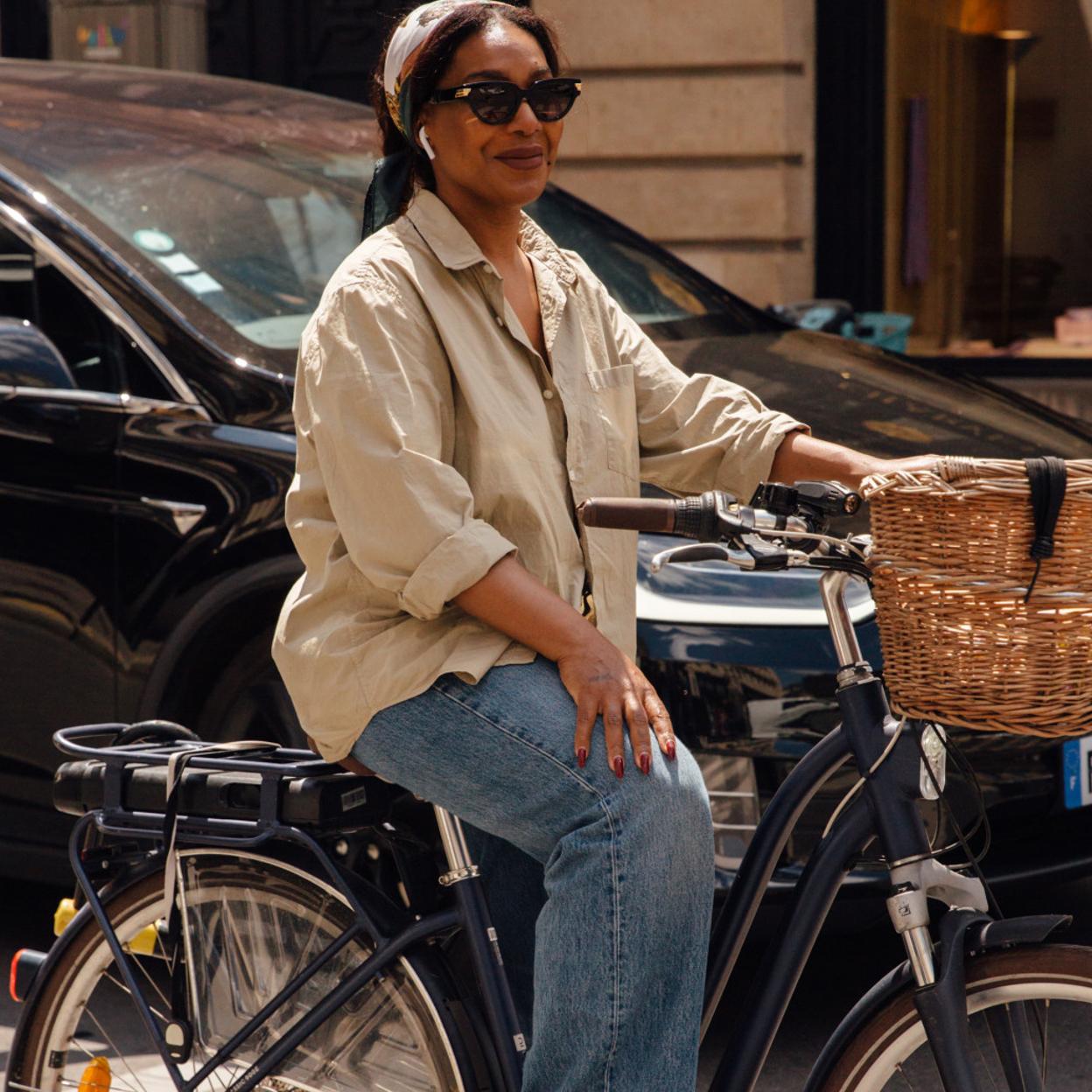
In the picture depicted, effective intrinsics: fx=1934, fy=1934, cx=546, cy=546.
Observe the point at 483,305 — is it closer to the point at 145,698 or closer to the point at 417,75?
the point at 417,75

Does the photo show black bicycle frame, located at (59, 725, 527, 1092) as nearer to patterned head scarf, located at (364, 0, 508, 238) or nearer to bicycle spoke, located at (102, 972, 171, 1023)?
bicycle spoke, located at (102, 972, 171, 1023)

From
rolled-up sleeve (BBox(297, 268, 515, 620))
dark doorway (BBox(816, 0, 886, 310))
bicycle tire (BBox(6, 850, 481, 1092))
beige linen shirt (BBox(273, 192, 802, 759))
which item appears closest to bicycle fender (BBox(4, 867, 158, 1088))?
bicycle tire (BBox(6, 850, 481, 1092))

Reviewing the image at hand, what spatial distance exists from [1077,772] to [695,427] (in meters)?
1.31

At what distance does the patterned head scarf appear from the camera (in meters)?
2.37

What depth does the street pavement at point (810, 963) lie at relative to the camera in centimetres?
362

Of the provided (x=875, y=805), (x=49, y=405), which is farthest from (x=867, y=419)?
(x=875, y=805)

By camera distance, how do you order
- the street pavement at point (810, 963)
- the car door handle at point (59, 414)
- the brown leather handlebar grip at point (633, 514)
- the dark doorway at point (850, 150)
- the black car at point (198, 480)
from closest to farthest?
the brown leather handlebar grip at point (633, 514) < the black car at point (198, 480) < the street pavement at point (810, 963) < the car door handle at point (59, 414) < the dark doorway at point (850, 150)

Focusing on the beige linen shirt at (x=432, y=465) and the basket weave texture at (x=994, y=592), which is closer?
the basket weave texture at (x=994, y=592)

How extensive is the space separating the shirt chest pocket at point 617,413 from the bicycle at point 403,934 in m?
0.24

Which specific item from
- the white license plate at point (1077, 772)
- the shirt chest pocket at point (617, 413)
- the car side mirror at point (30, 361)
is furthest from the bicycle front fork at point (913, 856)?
the car side mirror at point (30, 361)

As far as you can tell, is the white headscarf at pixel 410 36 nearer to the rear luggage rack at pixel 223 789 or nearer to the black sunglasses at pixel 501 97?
the black sunglasses at pixel 501 97

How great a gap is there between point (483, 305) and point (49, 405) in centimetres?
183

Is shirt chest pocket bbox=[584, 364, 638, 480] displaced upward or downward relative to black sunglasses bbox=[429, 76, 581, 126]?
downward

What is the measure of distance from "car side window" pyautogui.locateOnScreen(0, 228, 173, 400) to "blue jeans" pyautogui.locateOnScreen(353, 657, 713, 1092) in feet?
5.99
